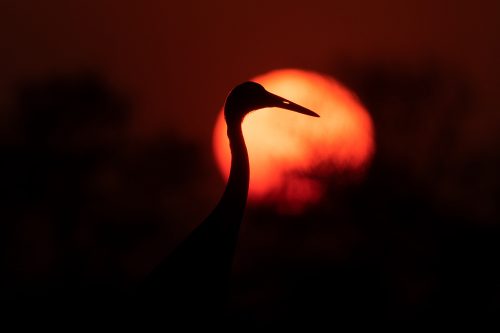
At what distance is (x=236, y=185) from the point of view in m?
3.58

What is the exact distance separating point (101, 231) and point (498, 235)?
6.17 m

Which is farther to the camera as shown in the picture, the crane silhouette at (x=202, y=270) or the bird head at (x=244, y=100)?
the bird head at (x=244, y=100)

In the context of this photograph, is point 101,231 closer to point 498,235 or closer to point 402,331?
point 402,331

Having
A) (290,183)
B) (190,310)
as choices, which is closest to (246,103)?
(190,310)

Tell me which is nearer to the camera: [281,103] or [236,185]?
[236,185]

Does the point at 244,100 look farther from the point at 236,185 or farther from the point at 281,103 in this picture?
the point at 236,185

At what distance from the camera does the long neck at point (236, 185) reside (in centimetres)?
354

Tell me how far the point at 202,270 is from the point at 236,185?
0.50 metres

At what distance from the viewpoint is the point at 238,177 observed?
3629mm

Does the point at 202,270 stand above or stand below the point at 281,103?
below

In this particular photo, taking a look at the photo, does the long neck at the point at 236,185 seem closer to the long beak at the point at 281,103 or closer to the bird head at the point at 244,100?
the bird head at the point at 244,100

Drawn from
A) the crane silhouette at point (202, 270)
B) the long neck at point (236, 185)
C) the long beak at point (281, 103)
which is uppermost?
the long beak at point (281, 103)

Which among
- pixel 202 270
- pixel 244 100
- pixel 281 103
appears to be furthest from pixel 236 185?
pixel 281 103

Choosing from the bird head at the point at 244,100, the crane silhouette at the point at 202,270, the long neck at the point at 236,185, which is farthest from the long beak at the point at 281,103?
the crane silhouette at the point at 202,270
